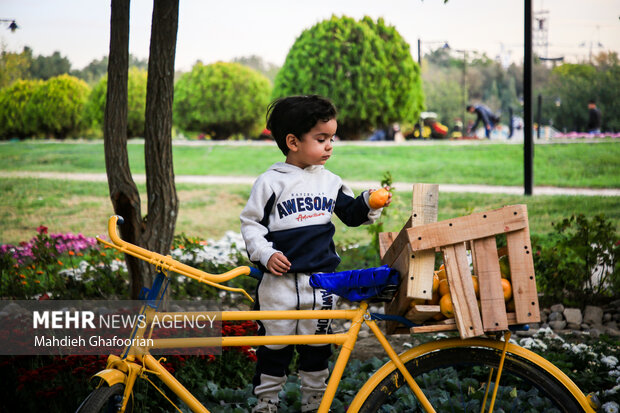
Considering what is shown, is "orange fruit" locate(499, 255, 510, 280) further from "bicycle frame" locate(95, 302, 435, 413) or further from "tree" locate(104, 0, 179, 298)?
"tree" locate(104, 0, 179, 298)

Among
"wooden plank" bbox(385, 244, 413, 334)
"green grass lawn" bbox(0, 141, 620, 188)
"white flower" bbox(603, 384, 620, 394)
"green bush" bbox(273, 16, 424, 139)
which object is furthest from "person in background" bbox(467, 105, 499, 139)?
"wooden plank" bbox(385, 244, 413, 334)

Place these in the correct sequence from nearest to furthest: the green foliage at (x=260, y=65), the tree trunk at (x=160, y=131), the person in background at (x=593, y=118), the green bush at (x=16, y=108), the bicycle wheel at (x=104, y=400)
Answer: the bicycle wheel at (x=104, y=400) < the tree trunk at (x=160, y=131) < the person in background at (x=593, y=118) < the green bush at (x=16, y=108) < the green foliage at (x=260, y=65)

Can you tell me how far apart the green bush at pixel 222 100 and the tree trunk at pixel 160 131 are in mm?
5414

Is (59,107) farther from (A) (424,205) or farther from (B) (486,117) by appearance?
(A) (424,205)

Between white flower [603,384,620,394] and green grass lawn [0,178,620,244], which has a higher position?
green grass lawn [0,178,620,244]

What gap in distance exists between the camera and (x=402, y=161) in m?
7.77

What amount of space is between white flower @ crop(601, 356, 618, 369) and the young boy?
1.45 m

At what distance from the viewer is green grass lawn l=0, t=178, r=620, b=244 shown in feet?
20.4

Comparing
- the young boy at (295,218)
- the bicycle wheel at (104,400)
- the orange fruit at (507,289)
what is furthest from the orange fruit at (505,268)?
the bicycle wheel at (104,400)

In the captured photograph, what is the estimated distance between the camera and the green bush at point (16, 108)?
716 cm

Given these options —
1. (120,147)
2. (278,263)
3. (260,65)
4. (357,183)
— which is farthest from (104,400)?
(260,65)

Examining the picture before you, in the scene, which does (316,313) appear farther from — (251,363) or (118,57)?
(118,57)

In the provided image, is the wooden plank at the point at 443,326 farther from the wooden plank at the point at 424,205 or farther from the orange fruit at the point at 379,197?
the orange fruit at the point at 379,197

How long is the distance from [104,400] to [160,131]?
6.47 feet
